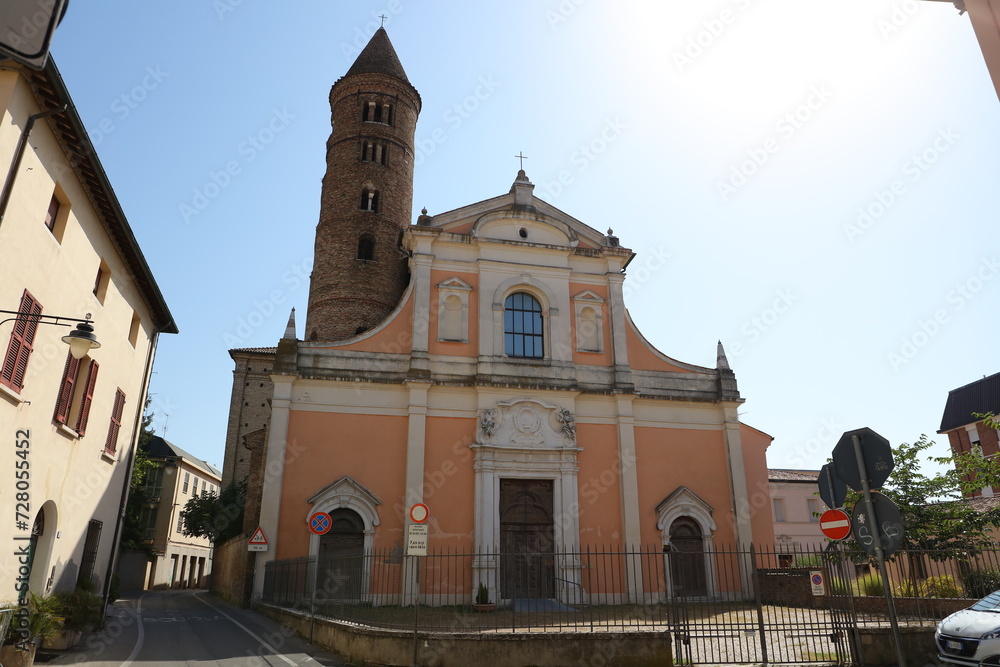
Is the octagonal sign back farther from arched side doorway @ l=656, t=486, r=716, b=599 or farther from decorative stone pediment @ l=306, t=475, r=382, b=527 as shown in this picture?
decorative stone pediment @ l=306, t=475, r=382, b=527

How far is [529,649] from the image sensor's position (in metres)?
9.85

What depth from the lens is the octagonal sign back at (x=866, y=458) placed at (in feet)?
22.6

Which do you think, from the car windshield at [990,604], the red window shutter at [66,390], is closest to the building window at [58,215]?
the red window shutter at [66,390]

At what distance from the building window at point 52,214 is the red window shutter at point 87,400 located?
10.7 feet

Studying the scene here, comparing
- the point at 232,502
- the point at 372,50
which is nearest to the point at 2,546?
the point at 232,502

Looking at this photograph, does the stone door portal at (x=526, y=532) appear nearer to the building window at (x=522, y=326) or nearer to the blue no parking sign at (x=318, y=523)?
the building window at (x=522, y=326)

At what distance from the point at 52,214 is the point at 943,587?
19246mm

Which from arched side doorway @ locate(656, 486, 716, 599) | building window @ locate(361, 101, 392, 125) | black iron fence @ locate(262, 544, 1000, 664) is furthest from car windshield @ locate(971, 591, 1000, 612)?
building window @ locate(361, 101, 392, 125)

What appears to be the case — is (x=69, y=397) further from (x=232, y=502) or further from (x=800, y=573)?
(x=232, y=502)

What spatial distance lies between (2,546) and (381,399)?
1117cm

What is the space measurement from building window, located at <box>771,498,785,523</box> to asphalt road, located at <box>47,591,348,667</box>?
33775 mm

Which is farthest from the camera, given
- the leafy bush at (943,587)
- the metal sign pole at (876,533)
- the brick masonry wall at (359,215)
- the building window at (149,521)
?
the building window at (149,521)

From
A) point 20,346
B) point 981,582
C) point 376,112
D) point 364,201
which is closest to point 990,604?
point 981,582

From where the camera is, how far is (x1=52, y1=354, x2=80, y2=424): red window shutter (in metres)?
11.7
